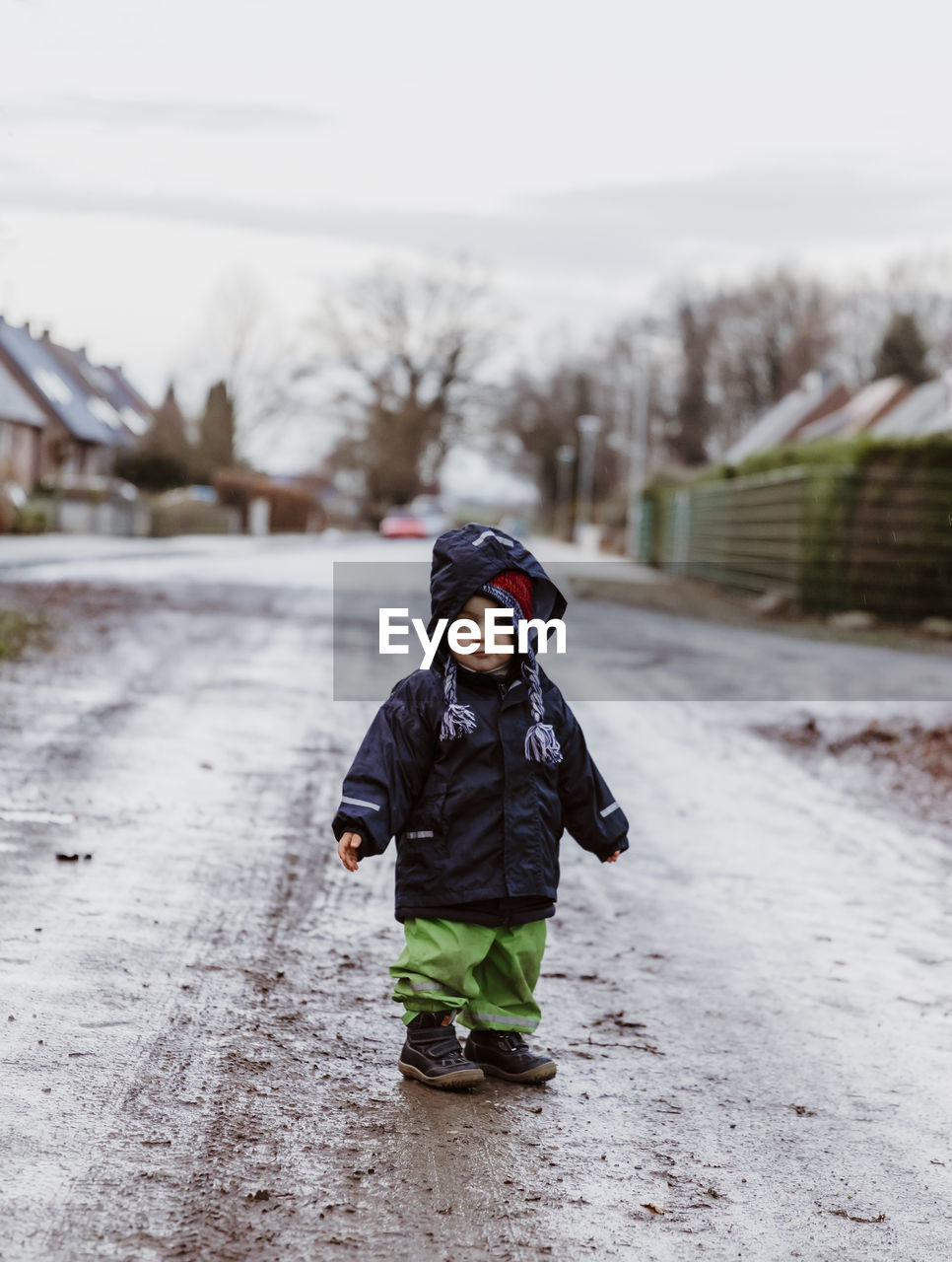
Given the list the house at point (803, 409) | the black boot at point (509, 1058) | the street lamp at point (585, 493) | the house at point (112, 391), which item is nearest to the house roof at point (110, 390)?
the house at point (112, 391)

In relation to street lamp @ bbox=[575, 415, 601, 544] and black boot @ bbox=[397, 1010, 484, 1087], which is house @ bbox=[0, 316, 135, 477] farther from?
black boot @ bbox=[397, 1010, 484, 1087]

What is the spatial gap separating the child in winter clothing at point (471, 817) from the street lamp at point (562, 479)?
82.2 m

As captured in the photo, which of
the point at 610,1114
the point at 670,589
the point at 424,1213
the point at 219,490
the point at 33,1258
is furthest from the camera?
the point at 219,490

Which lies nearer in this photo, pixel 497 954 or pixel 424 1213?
pixel 424 1213

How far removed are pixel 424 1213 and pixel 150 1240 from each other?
1.87 ft

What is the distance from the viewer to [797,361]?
78.6 m

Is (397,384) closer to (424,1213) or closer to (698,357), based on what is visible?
(698,357)

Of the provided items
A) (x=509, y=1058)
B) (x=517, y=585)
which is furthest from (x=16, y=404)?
(x=509, y=1058)

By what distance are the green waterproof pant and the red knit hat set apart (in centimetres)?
84

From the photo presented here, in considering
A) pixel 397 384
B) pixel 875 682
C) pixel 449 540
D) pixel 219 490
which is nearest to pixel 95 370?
pixel 219 490

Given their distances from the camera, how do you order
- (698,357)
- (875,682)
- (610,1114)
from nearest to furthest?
(610,1114) → (875,682) → (698,357)

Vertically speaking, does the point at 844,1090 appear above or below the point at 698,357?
below

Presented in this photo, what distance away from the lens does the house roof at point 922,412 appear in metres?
47.0

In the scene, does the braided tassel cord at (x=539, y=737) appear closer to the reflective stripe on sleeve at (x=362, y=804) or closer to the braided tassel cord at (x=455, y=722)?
the braided tassel cord at (x=455, y=722)
